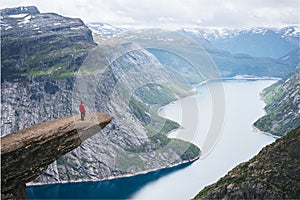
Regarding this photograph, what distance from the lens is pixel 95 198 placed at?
95.0 meters

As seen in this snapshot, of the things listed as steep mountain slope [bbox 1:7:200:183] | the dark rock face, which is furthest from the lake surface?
the dark rock face

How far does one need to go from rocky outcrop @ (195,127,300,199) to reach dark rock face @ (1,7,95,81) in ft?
290

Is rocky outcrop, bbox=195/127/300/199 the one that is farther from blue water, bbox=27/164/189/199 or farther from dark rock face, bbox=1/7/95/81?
dark rock face, bbox=1/7/95/81

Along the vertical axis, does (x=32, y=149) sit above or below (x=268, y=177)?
above

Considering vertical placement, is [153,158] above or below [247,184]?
below

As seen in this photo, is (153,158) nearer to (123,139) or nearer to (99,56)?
(123,139)

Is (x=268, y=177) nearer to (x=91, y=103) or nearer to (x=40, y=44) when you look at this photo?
(x=91, y=103)

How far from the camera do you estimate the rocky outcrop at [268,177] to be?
185ft

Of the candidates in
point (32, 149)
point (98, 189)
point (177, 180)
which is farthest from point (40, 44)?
point (32, 149)

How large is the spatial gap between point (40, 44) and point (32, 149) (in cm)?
14847

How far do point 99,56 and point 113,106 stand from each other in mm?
17799

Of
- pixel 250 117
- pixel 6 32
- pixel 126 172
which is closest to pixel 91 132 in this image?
pixel 126 172

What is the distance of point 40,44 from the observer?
15150 cm

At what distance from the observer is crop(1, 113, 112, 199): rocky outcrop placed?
9828 millimetres
